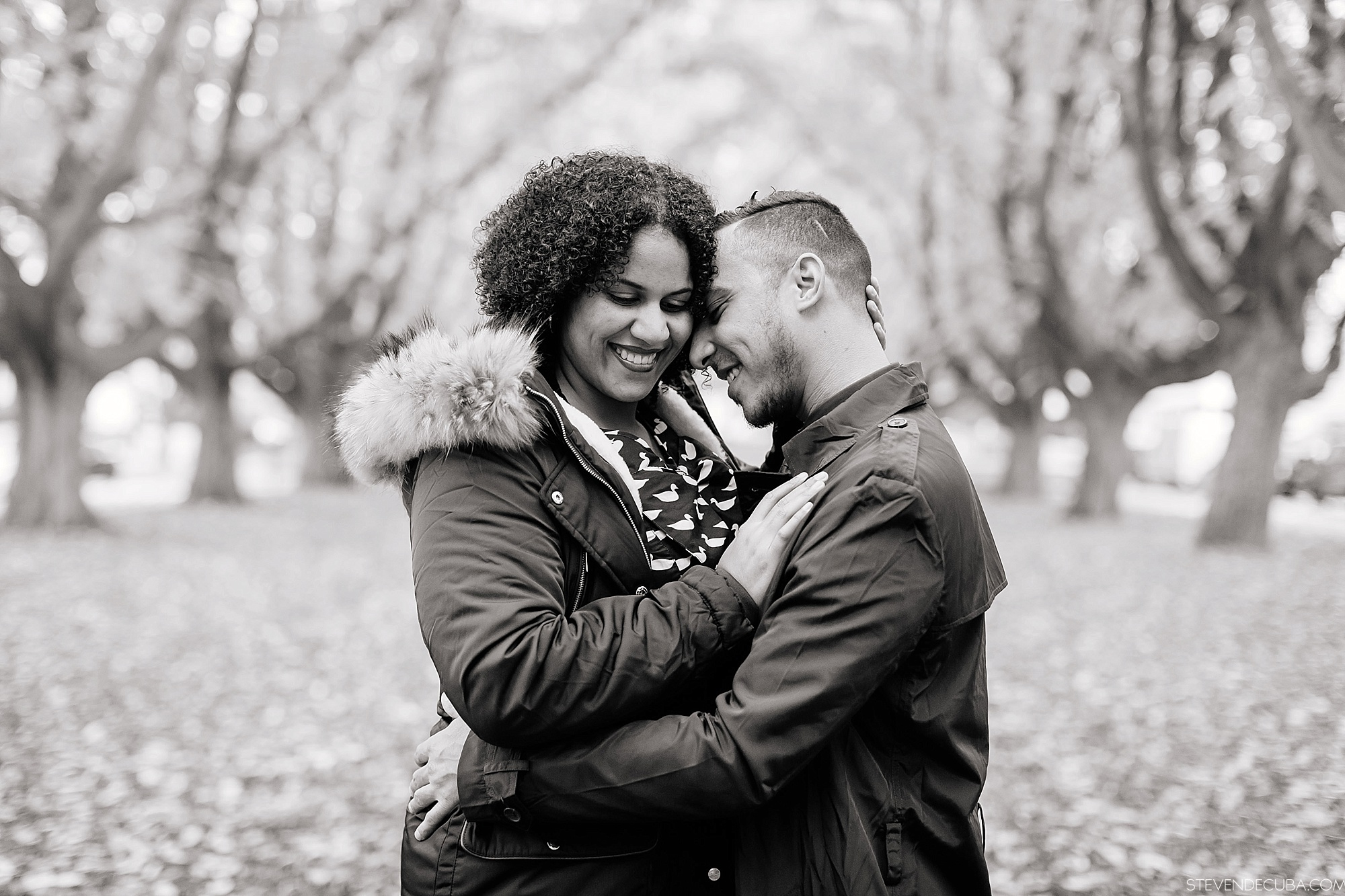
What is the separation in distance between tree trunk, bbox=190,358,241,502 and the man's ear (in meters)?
21.4

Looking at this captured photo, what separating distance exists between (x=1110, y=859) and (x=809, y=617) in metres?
3.76

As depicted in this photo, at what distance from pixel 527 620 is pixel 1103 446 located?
70.8 feet

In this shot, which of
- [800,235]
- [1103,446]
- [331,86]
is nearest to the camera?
[800,235]

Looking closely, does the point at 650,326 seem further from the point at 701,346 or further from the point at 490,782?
the point at 490,782

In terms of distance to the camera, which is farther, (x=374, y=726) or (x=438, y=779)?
(x=374, y=726)

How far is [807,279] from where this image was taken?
8.05 ft

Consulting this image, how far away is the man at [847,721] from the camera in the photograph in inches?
75.1

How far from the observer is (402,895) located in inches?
91.5

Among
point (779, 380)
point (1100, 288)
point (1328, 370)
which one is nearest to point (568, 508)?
point (779, 380)

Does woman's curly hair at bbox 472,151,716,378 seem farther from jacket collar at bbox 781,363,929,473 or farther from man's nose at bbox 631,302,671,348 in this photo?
jacket collar at bbox 781,363,929,473

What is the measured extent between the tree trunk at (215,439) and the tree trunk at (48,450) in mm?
6188

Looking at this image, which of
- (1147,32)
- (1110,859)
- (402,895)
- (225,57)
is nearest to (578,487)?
(402,895)

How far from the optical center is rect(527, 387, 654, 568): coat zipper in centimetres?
214

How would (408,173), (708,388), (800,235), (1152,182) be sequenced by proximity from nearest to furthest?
(800,235) < (708,388) < (1152,182) < (408,173)
